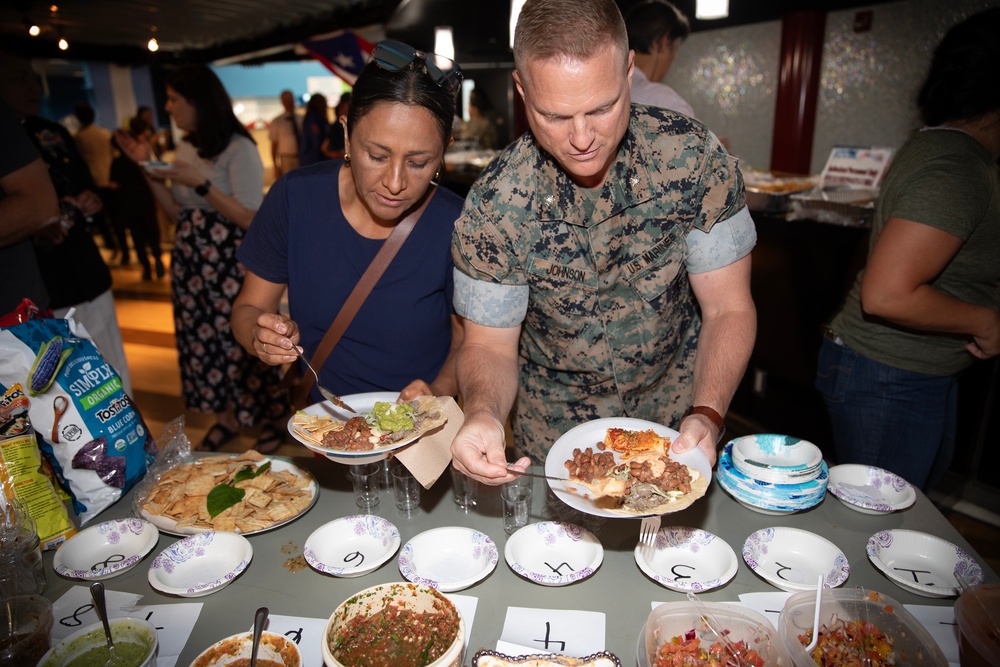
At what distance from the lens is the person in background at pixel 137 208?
8.13 metres

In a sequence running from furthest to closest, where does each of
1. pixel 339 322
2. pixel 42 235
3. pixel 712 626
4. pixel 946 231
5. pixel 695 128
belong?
pixel 42 235 → pixel 339 322 → pixel 946 231 → pixel 695 128 → pixel 712 626

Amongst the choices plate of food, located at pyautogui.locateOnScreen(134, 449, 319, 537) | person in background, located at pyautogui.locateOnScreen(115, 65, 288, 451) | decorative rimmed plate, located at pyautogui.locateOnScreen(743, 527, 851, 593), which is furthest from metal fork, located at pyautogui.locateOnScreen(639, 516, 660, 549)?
person in background, located at pyautogui.locateOnScreen(115, 65, 288, 451)

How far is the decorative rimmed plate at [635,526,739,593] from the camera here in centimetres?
128

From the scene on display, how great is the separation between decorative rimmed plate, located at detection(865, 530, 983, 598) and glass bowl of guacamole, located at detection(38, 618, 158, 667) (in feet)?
4.65

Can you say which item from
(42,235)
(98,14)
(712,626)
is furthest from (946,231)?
(98,14)

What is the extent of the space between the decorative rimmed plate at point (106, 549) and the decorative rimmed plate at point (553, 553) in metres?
0.83

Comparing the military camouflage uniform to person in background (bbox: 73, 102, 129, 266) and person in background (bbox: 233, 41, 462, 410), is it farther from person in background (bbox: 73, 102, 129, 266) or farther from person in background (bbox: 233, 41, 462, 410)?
person in background (bbox: 73, 102, 129, 266)

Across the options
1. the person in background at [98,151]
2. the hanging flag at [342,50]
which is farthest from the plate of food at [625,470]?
the person in background at [98,151]

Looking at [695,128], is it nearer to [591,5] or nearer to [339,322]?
[591,5]

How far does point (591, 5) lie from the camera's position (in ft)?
4.18

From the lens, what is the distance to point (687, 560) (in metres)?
1.36

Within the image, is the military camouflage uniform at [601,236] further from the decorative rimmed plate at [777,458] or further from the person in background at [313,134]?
the person in background at [313,134]

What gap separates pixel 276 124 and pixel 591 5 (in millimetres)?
7958

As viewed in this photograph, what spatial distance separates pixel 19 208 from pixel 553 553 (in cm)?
223
